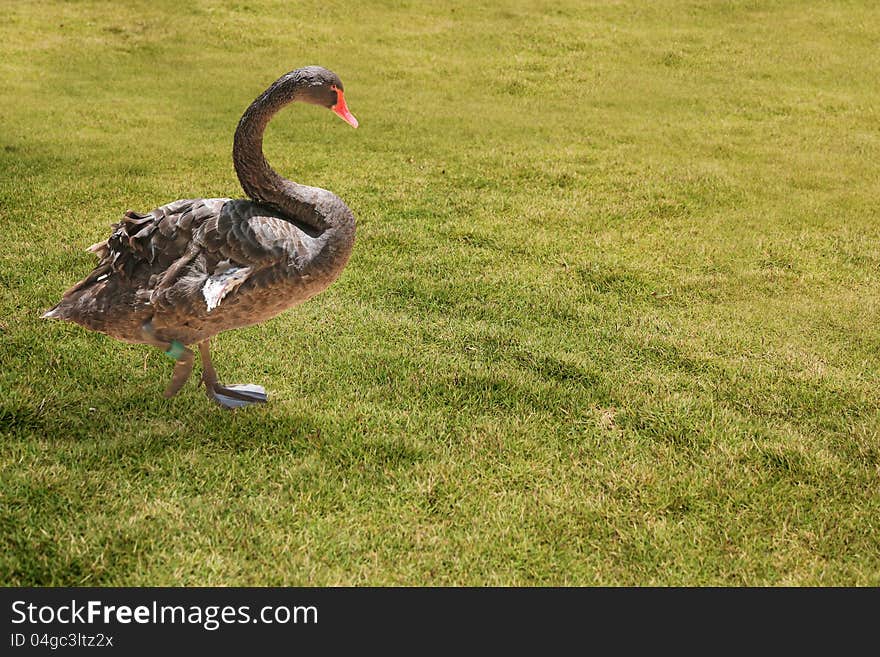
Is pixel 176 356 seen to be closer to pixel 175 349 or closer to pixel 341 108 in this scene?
pixel 175 349

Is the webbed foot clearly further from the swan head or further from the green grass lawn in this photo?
the swan head

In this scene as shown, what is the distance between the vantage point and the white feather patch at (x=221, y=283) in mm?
3984

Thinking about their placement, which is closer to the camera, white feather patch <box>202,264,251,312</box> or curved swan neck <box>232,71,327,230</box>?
white feather patch <box>202,264,251,312</box>

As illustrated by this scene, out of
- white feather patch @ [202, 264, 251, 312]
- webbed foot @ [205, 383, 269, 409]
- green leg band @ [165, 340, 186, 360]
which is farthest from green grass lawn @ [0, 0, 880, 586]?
white feather patch @ [202, 264, 251, 312]

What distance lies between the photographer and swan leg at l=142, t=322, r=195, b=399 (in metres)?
4.35

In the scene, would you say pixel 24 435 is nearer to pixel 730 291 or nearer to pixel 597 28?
pixel 730 291

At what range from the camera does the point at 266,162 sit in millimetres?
4270

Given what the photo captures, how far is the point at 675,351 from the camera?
5867 mm

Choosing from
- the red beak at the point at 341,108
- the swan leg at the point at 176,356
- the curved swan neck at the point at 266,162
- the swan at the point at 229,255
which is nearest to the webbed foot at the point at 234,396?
the swan leg at the point at 176,356

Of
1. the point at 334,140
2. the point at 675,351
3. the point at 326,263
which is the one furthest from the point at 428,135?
the point at 326,263

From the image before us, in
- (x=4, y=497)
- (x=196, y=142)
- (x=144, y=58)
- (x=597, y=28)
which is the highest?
(x=597, y=28)

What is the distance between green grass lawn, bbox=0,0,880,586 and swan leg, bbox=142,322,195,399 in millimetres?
150

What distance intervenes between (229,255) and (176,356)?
74 cm

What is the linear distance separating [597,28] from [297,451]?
1261 cm
